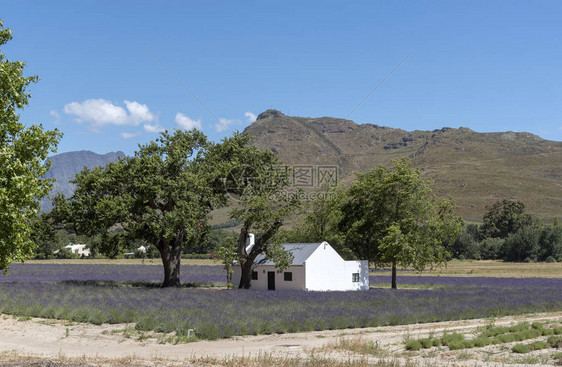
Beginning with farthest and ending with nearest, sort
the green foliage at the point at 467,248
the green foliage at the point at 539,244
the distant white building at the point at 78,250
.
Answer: the distant white building at the point at 78,250, the green foliage at the point at 467,248, the green foliage at the point at 539,244

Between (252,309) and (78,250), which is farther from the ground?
(78,250)

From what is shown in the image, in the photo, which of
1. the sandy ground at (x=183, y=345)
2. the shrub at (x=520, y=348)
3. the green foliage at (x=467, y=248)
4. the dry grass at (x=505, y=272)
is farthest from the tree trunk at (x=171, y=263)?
the green foliage at (x=467, y=248)

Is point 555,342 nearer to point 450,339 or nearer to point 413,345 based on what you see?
point 450,339

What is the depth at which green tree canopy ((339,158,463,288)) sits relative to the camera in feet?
159

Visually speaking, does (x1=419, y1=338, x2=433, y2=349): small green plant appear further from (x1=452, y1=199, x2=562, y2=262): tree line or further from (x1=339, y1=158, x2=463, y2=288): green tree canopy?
(x1=452, y1=199, x2=562, y2=262): tree line

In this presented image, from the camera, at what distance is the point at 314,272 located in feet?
153

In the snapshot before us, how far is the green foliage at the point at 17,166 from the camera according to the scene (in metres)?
13.3

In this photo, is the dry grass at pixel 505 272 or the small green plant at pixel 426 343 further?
the dry grass at pixel 505 272

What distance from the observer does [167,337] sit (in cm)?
2145

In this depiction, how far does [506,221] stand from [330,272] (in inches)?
4858

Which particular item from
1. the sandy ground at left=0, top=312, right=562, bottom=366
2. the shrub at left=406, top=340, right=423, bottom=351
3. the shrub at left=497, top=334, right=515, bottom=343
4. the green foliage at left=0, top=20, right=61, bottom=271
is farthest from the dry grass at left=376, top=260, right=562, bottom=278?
the green foliage at left=0, top=20, right=61, bottom=271

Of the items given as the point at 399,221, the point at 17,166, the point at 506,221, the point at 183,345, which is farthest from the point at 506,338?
the point at 506,221

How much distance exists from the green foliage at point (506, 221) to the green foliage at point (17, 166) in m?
156

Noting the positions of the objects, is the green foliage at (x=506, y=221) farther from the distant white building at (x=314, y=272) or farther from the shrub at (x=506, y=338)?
the shrub at (x=506, y=338)
